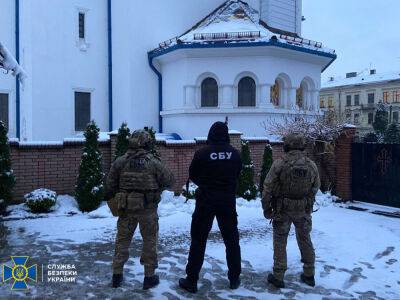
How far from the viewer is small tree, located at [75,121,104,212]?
9.39 metres

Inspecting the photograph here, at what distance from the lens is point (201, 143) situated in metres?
11.5

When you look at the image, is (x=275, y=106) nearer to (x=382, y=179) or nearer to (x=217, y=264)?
(x=382, y=179)

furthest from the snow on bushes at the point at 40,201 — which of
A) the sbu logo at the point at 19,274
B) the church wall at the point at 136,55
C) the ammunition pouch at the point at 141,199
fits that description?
the church wall at the point at 136,55

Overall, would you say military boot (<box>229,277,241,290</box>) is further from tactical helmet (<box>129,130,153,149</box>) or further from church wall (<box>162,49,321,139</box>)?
church wall (<box>162,49,321,139</box>)

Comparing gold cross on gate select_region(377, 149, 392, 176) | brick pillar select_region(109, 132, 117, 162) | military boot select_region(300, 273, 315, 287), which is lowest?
military boot select_region(300, 273, 315, 287)

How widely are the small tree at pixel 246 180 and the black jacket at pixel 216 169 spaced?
18.8 ft

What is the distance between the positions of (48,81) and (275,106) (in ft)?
30.4

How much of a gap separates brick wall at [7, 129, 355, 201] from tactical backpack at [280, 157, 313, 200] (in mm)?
6178

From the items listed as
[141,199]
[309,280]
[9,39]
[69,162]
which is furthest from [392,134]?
[141,199]

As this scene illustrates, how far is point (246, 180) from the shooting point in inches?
426

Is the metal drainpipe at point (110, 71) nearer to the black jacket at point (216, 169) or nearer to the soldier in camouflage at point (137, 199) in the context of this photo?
the soldier in camouflage at point (137, 199)

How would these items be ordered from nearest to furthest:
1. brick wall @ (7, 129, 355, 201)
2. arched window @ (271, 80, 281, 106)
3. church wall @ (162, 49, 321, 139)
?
brick wall @ (7, 129, 355, 201), church wall @ (162, 49, 321, 139), arched window @ (271, 80, 281, 106)

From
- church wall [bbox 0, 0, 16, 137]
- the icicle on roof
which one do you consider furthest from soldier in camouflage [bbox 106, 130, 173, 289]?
church wall [bbox 0, 0, 16, 137]

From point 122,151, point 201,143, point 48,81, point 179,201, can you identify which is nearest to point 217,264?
point 179,201
